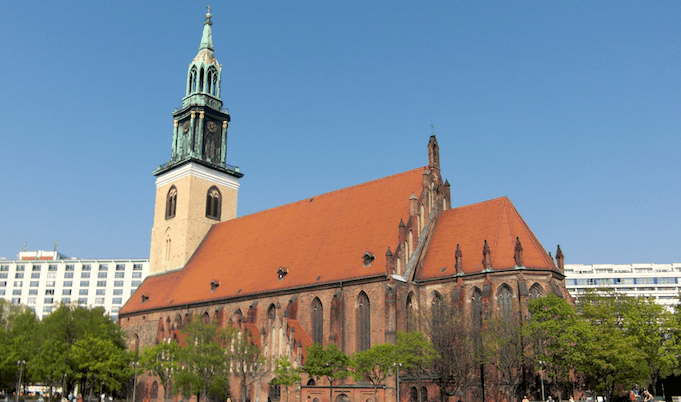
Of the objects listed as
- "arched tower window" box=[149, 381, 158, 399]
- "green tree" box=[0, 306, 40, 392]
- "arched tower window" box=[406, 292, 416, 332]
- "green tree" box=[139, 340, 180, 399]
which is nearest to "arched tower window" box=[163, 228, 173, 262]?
"green tree" box=[0, 306, 40, 392]

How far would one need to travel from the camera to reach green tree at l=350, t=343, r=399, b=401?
123 feet

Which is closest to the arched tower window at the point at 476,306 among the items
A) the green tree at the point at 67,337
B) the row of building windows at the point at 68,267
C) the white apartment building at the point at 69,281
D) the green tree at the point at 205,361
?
the green tree at the point at 205,361

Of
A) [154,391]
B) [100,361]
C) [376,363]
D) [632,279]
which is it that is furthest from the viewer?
[632,279]

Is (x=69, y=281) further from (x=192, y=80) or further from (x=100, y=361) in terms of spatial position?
(x=100, y=361)

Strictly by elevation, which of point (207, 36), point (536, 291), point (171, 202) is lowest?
point (536, 291)

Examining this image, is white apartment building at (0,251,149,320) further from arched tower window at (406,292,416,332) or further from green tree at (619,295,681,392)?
green tree at (619,295,681,392)

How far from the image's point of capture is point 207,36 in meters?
70.5

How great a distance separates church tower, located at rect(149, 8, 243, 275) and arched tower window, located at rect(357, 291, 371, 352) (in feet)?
87.8

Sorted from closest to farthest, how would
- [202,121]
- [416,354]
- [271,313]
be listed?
[416,354] → [271,313] → [202,121]

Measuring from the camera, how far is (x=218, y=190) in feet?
221

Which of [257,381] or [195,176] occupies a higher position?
[195,176]

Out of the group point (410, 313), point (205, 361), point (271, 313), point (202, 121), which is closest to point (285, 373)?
point (205, 361)

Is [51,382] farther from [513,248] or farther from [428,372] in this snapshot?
[513,248]

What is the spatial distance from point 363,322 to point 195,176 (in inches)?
1186
